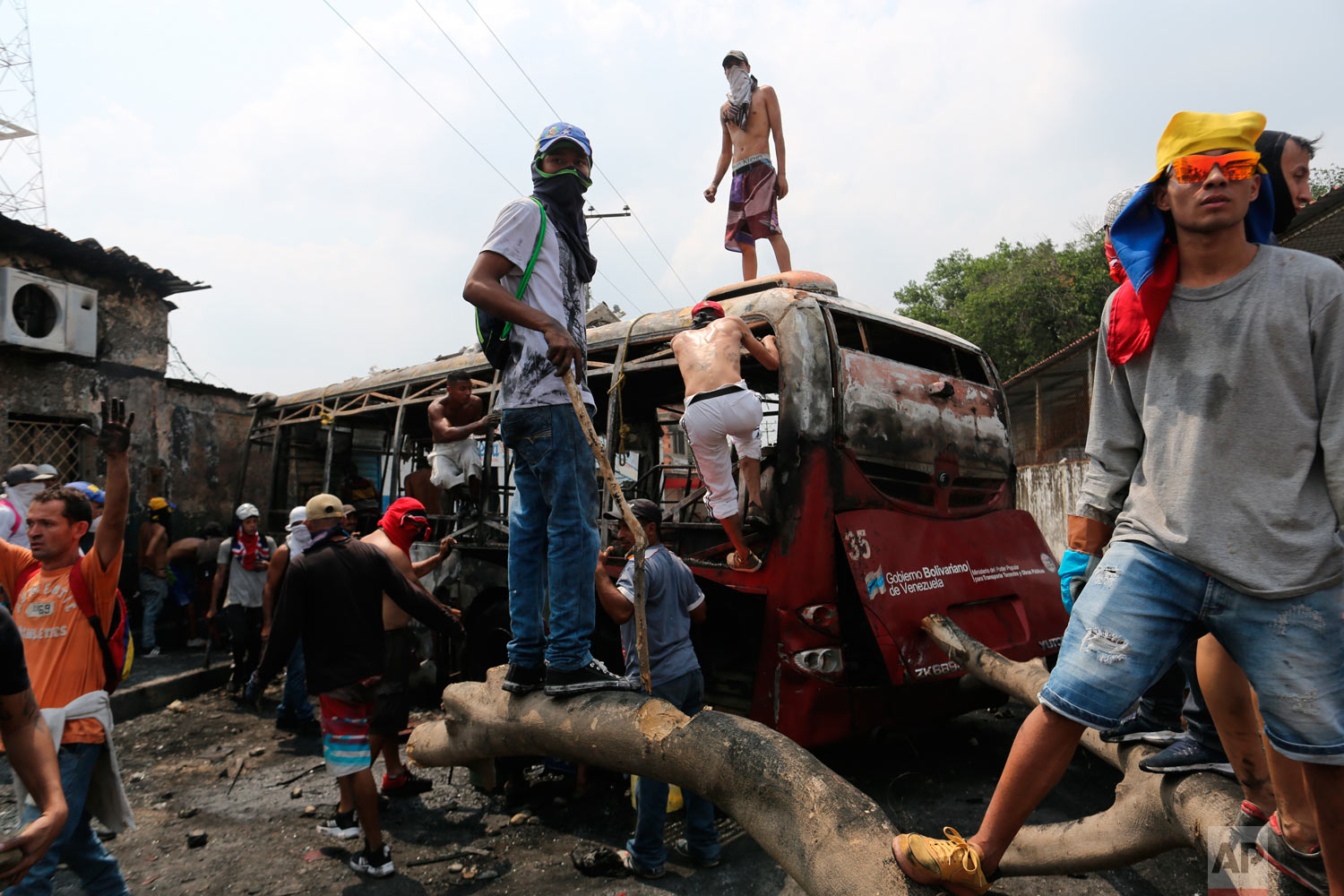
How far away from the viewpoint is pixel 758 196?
6301mm

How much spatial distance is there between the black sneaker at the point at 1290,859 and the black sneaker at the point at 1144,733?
2.01 ft

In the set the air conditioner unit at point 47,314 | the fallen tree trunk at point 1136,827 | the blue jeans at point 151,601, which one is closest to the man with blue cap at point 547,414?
the fallen tree trunk at point 1136,827

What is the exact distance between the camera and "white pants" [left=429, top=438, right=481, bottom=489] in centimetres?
652

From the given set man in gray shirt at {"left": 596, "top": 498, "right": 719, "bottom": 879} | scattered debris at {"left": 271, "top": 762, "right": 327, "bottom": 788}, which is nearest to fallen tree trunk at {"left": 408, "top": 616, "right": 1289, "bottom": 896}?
man in gray shirt at {"left": 596, "top": 498, "right": 719, "bottom": 879}

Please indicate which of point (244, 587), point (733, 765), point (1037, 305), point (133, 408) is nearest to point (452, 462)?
point (244, 587)

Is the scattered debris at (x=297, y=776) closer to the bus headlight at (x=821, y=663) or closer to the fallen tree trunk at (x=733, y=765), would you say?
the fallen tree trunk at (x=733, y=765)

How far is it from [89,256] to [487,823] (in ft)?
32.8

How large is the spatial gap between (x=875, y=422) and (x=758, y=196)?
2837 millimetres

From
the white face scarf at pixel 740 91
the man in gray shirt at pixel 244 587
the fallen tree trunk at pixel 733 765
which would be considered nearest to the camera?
the fallen tree trunk at pixel 733 765

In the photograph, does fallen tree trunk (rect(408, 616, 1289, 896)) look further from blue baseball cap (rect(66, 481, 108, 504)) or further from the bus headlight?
blue baseball cap (rect(66, 481, 108, 504))

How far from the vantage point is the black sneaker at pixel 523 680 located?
9.50 feet

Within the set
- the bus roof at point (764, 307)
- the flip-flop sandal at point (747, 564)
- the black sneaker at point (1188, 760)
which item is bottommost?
the black sneaker at point (1188, 760)

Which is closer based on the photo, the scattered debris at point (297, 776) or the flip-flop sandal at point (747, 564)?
the flip-flop sandal at point (747, 564)

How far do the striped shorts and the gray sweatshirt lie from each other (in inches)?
151
